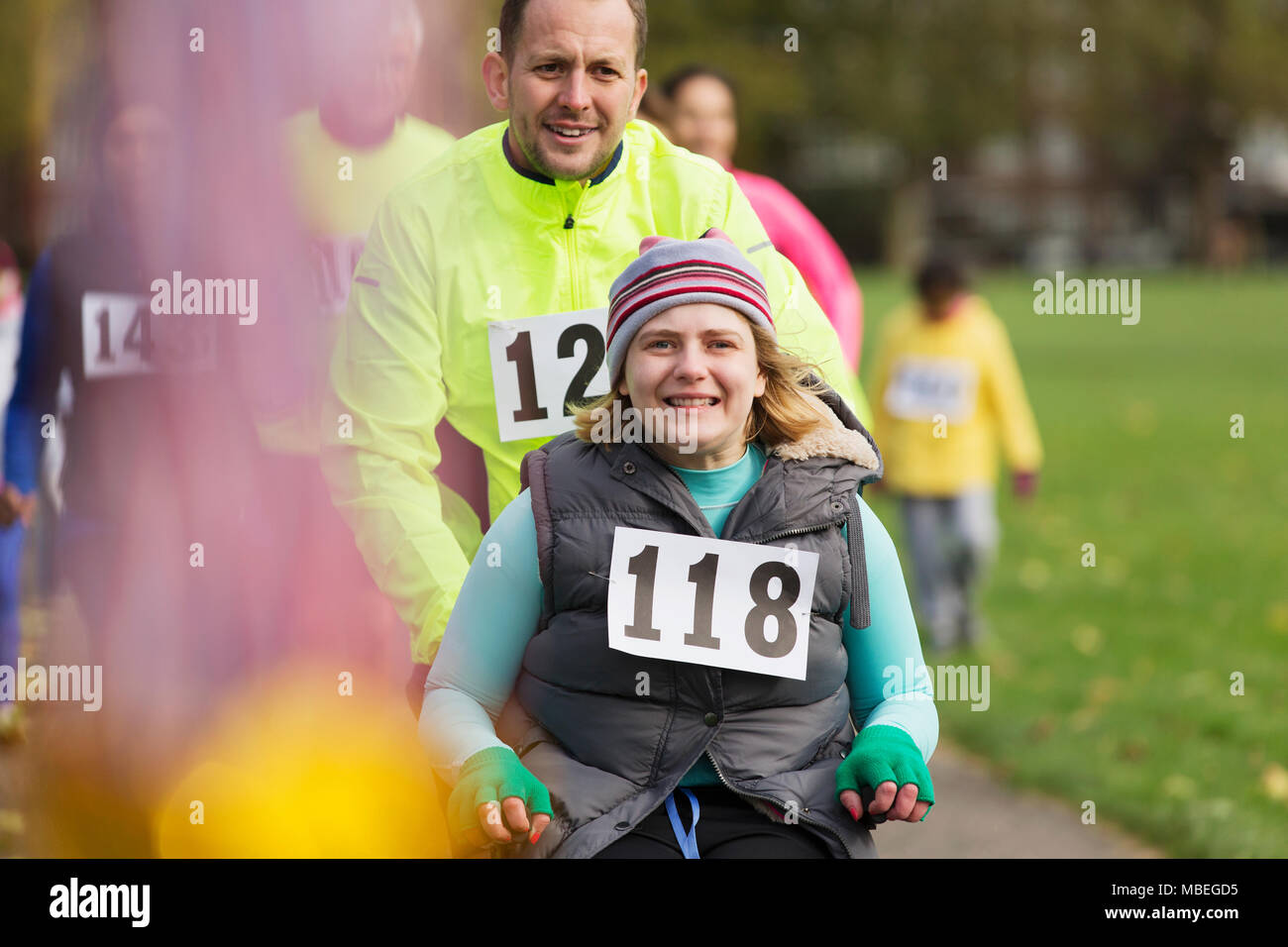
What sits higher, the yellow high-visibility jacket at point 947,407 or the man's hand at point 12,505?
the yellow high-visibility jacket at point 947,407

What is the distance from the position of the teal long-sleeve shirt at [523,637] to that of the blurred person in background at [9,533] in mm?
2965

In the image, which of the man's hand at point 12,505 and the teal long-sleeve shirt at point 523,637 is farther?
the man's hand at point 12,505

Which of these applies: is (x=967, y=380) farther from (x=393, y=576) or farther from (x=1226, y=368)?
(x=1226, y=368)

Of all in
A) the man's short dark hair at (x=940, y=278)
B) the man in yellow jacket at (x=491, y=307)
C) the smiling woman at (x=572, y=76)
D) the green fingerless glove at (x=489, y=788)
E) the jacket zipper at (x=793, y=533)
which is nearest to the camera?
the green fingerless glove at (x=489, y=788)

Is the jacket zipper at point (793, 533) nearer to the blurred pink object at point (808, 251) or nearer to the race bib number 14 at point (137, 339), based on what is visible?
the race bib number 14 at point (137, 339)

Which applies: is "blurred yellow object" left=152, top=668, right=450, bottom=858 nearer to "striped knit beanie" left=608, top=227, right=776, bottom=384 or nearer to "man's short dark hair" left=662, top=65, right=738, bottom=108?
"striped knit beanie" left=608, top=227, right=776, bottom=384

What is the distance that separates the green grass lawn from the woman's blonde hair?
275 cm

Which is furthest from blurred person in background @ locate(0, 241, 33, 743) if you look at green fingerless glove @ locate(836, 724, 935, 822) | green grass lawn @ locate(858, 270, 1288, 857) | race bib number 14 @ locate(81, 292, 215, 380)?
green grass lawn @ locate(858, 270, 1288, 857)

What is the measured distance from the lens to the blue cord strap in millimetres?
2652

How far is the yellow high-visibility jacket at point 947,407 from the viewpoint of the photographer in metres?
8.12

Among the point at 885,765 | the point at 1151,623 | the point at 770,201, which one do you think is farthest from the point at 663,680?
the point at 1151,623

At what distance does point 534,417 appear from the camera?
320 cm

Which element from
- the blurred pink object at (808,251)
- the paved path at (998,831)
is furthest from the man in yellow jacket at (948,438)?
the blurred pink object at (808,251)
